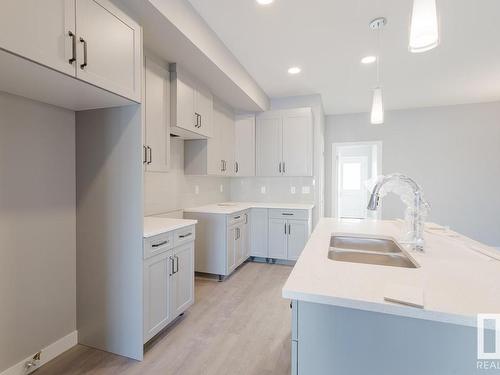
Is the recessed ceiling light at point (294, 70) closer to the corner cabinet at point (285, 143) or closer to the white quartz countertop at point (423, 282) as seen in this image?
the corner cabinet at point (285, 143)

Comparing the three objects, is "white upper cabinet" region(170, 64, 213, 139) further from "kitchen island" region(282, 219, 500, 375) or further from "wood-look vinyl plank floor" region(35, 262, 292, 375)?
"kitchen island" region(282, 219, 500, 375)

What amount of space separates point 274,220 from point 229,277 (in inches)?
41.8

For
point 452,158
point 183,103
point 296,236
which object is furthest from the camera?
point 452,158

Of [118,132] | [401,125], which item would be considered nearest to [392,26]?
[118,132]

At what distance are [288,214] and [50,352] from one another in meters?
2.92

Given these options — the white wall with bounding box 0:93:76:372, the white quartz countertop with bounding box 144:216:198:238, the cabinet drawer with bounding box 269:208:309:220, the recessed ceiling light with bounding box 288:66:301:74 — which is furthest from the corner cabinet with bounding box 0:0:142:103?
the cabinet drawer with bounding box 269:208:309:220

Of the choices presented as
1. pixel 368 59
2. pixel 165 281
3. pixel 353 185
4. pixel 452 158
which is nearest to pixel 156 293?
pixel 165 281

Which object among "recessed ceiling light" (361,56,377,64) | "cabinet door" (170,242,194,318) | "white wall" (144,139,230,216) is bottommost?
"cabinet door" (170,242,194,318)

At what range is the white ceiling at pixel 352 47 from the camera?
7.18 ft

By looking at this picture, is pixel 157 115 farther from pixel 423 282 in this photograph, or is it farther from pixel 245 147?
pixel 423 282

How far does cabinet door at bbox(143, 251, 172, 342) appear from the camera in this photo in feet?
6.14

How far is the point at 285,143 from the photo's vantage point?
4.18 meters

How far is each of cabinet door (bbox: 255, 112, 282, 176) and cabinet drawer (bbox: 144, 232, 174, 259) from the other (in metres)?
2.44

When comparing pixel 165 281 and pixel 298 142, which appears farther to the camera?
pixel 298 142
